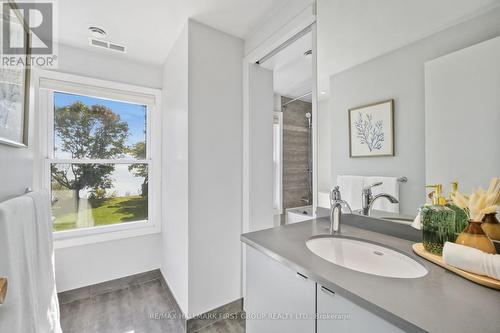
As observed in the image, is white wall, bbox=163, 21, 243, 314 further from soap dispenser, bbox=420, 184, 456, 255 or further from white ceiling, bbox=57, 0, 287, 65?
soap dispenser, bbox=420, 184, 456, 255

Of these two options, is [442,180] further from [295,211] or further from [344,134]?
[295,211]

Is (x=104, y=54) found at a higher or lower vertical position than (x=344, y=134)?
higher

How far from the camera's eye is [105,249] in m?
2.15

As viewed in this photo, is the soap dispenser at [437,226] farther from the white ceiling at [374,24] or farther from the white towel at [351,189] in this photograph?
the white ceiling at [374,24]

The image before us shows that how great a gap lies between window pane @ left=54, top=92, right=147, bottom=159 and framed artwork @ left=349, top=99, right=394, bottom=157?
2199 mm

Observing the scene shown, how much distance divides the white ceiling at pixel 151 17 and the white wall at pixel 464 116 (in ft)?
3.65

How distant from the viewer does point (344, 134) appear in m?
1.23

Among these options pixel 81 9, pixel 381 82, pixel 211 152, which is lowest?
pixel 211 152

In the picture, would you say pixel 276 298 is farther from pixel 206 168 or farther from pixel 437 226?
pixel 206 168

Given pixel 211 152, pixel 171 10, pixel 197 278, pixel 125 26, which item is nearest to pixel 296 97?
pixel 211 152

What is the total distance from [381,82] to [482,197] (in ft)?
2.16

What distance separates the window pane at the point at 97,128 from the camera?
202cm

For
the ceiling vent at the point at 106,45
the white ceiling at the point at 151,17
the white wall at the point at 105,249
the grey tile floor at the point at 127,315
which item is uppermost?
the white ceiling at the point at 151,17

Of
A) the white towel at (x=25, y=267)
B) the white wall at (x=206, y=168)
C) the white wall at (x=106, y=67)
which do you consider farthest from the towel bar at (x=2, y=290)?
the white wall at (x=106, y=67)
